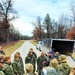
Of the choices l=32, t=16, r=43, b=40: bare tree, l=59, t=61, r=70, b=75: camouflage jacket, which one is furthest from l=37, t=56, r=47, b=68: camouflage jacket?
l=32, t=16, r=43, b=40: bare tree

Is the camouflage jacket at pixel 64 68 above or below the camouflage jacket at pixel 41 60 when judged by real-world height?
above

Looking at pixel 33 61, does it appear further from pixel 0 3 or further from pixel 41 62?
pixel 0 3

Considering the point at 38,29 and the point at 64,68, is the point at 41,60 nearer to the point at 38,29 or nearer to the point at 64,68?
the point at 64,68

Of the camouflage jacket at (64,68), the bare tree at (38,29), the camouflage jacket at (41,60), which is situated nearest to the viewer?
the camouflage jacket at (64,68)

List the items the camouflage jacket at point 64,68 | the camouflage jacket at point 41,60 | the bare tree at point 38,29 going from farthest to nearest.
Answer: the bare tree at point 38,29
the camouflage jacket at point 41,60
the camouflage jacket at point 64,68

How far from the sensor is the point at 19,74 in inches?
413

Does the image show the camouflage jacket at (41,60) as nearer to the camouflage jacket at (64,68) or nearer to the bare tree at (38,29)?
the camouflage jacket at (64,68)

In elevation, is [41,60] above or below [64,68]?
below

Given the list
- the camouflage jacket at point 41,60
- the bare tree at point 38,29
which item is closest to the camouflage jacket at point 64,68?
the camouflage jacket at point 41,60

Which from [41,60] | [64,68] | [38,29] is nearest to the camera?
[64,68]

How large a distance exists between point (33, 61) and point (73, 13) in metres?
36.7

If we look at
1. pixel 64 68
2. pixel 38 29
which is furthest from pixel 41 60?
pixel 38 29

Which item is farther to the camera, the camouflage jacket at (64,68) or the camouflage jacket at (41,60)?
the camouflage jacket at (41,60)

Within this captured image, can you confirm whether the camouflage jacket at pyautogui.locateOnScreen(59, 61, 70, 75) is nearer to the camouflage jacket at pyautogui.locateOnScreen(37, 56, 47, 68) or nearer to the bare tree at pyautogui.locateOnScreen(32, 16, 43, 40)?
the camouflage jacket at pyautogui.locateOnScreen(37, 56, 47, 68)
